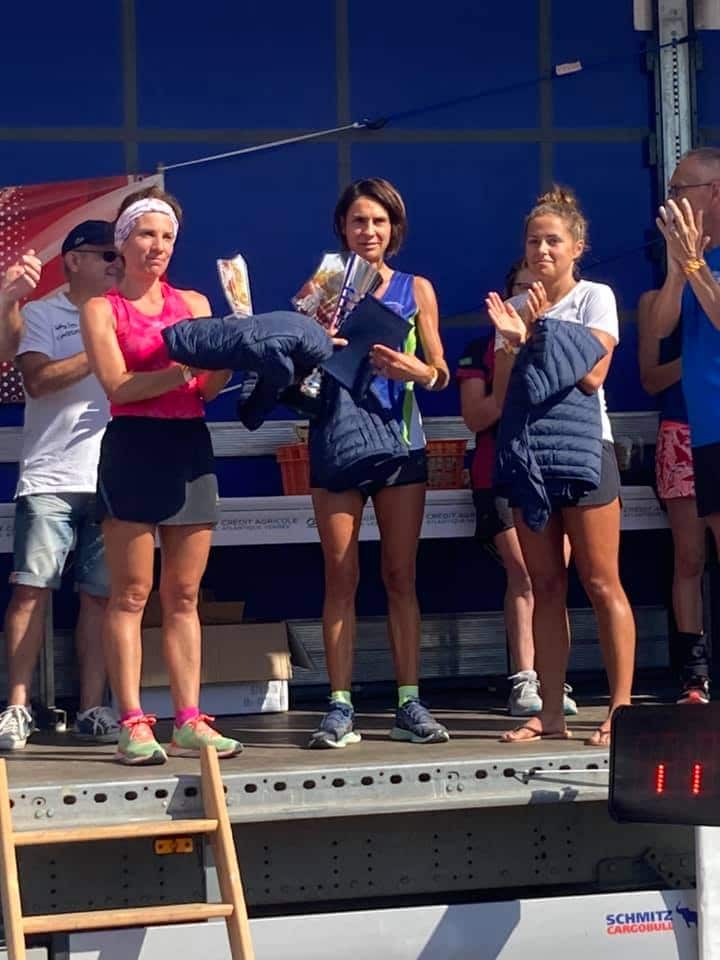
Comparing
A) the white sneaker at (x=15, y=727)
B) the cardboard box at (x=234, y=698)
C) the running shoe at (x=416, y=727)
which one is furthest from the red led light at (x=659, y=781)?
the cardboard box at (x=234, y=698)

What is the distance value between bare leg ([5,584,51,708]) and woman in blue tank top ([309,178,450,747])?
917mm

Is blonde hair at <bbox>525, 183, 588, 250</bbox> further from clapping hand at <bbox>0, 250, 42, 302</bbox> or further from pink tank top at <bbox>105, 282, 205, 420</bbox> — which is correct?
clapping hand at <bbox>0, 250, 42, 302</bbox>

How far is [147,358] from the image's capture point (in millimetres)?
4422

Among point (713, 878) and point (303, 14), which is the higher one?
point (303, 14)

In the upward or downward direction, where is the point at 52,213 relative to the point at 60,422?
upward

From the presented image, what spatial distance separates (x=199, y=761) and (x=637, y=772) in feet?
3.96

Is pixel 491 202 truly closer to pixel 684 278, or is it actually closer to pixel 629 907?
pixel 684 278

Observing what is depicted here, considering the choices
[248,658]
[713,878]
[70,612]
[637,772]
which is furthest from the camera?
[70,612]

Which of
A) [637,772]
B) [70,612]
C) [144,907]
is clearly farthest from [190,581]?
[70,612]

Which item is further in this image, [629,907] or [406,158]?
[406,158]

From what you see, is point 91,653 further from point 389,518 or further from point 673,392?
point 673,392

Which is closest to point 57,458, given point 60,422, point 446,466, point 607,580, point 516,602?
point 60,422

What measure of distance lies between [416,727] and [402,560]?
47 cm

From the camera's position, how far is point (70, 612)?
6.16 m
